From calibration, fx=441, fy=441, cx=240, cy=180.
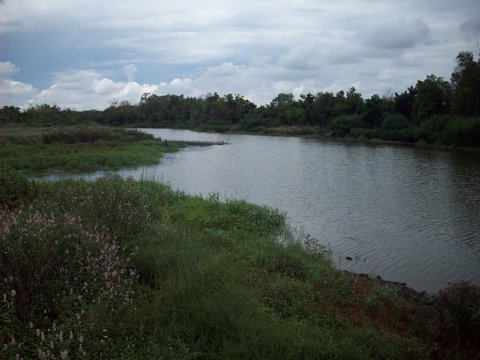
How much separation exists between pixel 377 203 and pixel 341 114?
7379cm

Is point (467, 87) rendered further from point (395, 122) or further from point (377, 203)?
point (377, 203)

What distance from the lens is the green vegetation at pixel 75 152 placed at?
30734 millimetres

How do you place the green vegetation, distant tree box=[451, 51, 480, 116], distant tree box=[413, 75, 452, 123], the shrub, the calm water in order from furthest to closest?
1. distant tree box=[413, 75, 452, 123]
2. distant tree box=[451, 51, 480, 116]
3. the green vegetation
4. the calm water
5. the shrub

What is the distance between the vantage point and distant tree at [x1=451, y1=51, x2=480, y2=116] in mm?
50422

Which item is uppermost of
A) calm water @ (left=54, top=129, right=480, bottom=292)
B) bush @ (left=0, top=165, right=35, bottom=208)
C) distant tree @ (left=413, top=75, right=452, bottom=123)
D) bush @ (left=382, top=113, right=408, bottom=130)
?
distant tree @ (left=413, top=75, right=452, bottom=123)

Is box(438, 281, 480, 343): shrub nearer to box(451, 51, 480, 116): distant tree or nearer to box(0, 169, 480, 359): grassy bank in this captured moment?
box(0, 169, 480, 359): grassy bank

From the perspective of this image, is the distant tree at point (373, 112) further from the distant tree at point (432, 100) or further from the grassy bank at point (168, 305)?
the grassy bank at point (168, 305)

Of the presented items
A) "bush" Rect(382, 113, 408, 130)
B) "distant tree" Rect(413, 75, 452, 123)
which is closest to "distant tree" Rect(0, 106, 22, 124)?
"bush" Rect(382, 113, 408, 130)

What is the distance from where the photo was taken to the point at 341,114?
9050 cm

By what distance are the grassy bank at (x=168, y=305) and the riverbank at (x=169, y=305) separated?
2cm

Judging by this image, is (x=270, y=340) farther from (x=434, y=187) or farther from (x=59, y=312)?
(x=434, y=187)

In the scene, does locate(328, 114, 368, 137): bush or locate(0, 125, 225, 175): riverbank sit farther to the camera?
locate(328, 114, 368, 137): bush

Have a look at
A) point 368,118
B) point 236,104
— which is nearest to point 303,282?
point 368,118

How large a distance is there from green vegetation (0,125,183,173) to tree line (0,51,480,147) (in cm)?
3138
